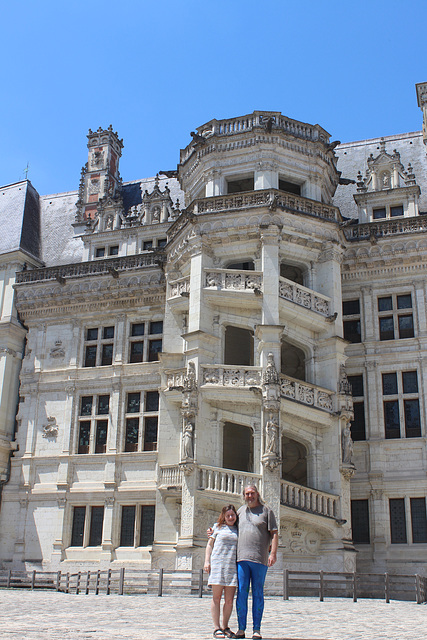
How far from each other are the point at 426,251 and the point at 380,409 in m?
5.61

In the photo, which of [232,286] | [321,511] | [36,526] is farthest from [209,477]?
[36,526]

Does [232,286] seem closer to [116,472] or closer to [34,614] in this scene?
[116,472]

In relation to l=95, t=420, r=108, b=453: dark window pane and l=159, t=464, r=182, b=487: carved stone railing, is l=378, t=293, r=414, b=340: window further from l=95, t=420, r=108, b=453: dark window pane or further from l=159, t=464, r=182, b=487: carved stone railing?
l=95, t=420, r=108, b=453: dark window pane

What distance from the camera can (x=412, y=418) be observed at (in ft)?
77.4

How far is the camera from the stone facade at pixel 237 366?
21.1 meters

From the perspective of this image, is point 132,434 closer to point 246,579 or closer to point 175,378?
point 175,378

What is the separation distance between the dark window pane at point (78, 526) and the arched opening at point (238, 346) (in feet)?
24.8

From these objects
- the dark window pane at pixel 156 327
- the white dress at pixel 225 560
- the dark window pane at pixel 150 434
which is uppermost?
the dark window pane at pixel 156 327

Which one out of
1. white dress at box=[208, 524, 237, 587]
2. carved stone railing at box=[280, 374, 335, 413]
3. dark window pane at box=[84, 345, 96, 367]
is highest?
dark window pane at box=[84, 345, 96, 367]

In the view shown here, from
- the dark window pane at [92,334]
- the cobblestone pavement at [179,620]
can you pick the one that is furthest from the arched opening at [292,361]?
the cobblestone pavement at [179,620]

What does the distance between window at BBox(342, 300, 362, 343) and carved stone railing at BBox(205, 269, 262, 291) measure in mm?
4597

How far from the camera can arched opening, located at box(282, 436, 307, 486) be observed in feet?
77.7

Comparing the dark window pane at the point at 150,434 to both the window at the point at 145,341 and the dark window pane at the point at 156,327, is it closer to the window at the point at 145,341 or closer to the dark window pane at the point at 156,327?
the window at the point at 145,341

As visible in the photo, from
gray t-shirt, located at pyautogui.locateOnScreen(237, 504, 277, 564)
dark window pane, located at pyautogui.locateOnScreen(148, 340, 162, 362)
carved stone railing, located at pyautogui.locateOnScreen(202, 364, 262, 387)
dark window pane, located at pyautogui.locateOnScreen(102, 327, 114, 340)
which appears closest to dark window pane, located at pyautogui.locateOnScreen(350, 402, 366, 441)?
carved stone railing, located at pyautogui.locateOnScreen(202, 364, 262, 387)
